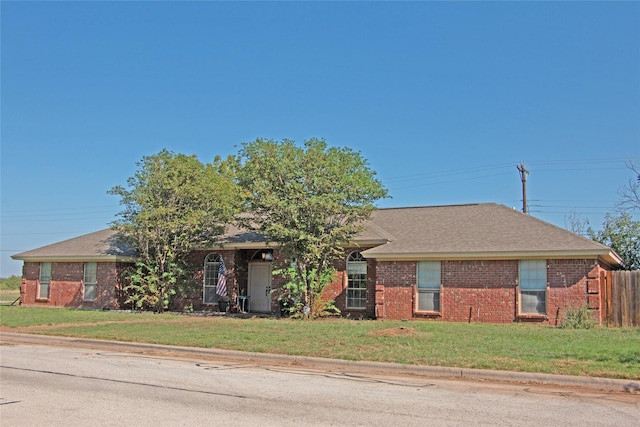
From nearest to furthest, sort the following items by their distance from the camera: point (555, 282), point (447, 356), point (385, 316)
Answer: point (447, 356) → point (555, 282) → point (385, 316)

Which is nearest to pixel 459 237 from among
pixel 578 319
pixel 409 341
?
pixel 578 319

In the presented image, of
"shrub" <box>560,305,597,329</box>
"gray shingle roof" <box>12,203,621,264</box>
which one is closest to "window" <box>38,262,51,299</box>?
"gray shingle roof" <box>12,203,621,264</box>

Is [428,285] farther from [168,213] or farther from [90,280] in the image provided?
[90,280]

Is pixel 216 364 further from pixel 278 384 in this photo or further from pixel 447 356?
pixel 447 356

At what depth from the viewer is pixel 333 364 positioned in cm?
1266

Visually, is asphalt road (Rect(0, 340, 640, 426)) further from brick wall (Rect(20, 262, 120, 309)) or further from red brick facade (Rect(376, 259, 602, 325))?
brick wall (Rect(20, 262, 120, 309))

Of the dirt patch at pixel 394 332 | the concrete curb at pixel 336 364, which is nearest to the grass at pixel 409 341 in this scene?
the dirt patch at pixel 394 332

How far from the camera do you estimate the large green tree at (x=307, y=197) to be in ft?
73.7

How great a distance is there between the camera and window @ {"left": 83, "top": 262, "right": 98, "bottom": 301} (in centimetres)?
3047

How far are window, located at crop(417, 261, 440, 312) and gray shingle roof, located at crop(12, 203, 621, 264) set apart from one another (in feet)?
1.59

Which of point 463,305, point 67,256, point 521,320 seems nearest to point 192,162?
point 67,256

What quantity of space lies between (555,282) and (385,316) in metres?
6.11

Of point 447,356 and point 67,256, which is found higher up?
point 67,256

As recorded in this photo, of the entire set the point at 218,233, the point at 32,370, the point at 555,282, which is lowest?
the point at 32,370
